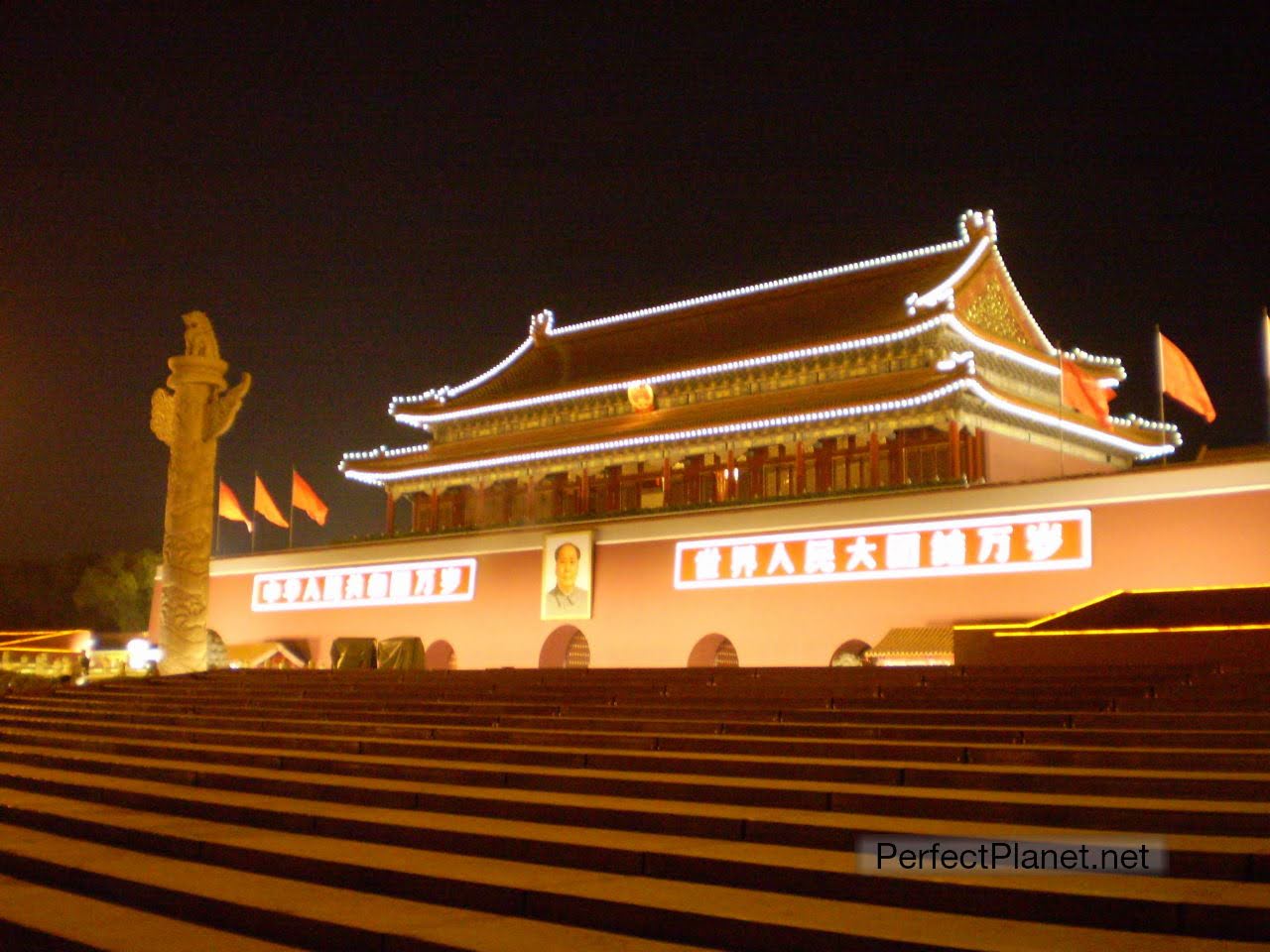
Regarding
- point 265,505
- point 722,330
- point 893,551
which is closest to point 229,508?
point 265,505

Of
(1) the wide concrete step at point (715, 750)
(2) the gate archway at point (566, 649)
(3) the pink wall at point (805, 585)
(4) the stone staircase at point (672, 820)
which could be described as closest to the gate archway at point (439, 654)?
(3) the pink wall at point (805, 585)

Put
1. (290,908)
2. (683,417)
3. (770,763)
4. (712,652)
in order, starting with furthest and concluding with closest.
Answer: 1. (683,417)
2. (712,652)
3. (770,763)
4. (290,908)

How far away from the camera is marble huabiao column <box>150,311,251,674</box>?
1689 centimetres

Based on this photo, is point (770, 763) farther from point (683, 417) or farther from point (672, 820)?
point (683, 417)

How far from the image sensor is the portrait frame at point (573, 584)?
20.8 meters

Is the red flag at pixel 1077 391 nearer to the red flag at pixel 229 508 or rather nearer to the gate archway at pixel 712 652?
the gate archway at pixel 712 652

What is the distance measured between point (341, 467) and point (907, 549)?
14.8 meters

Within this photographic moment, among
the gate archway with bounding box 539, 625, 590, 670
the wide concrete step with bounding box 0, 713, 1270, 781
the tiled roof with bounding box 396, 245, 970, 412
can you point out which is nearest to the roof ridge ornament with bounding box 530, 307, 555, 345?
the tiled roof with bounding box 396, 245, 970, 412

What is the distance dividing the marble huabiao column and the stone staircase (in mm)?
7113

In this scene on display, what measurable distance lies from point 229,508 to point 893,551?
51.7 feet

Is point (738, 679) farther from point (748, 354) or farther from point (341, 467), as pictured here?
point (341, 467)

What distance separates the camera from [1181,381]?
56.5 ft

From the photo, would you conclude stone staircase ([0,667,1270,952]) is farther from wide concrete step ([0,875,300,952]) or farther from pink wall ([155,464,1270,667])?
pink wall ([155,464,1270,667])

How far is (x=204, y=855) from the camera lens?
18.5 feet
